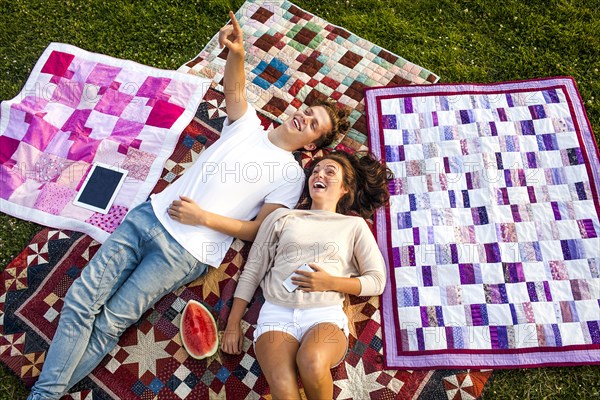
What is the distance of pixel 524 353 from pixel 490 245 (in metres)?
0.61

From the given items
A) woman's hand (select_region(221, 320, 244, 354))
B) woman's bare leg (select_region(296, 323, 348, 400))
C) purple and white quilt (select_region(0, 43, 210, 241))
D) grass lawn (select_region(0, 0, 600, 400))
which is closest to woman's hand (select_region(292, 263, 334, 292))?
woman's bare leg (select_region(296, 323, 348, 400))

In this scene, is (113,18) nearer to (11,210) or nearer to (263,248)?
(11,210)

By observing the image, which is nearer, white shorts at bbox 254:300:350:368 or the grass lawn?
white shorts at bbox 254:300:350:368

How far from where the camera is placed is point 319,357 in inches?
92.2

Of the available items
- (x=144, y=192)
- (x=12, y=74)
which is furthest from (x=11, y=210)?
(x=12, y=74)

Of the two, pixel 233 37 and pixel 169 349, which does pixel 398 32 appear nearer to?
pixel 233 37

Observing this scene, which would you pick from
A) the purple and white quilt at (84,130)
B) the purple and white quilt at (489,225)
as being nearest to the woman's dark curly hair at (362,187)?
the purple and white quilt at (489,225)

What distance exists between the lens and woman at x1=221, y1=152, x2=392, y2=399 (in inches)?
94.0

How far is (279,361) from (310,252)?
0.58 metres

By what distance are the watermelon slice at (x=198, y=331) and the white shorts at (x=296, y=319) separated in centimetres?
30

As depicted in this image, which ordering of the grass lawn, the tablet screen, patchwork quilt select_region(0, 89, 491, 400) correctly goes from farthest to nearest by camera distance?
the grass lawn → the tablet screen → patchwork quilt select_region(0, 89, 491, 400)

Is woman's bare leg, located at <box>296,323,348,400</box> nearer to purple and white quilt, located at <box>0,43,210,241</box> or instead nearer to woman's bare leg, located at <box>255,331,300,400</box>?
woman's bare leg, located at <box>255,331,300,400</box>

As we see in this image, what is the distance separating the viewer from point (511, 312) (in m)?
2.77

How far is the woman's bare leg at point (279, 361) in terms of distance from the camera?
7.65ft
